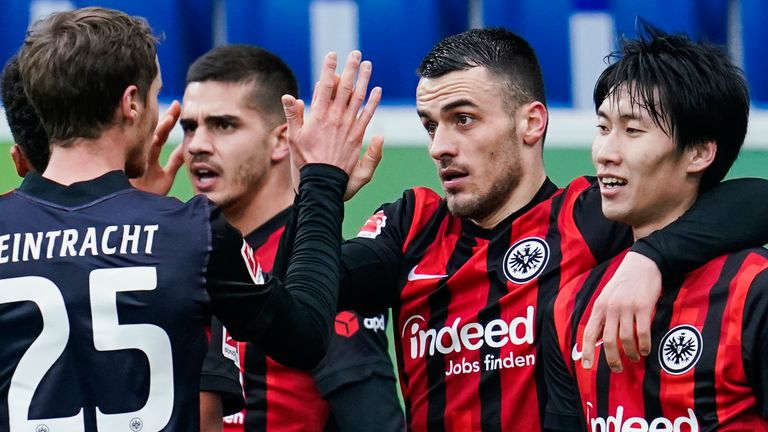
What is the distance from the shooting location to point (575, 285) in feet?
9.81

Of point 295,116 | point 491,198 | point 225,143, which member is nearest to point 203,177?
point 225,143

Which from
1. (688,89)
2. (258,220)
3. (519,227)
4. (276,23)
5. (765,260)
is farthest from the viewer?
(276,23)

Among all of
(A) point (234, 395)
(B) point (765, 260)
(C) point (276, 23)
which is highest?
(C) point (276, 23)

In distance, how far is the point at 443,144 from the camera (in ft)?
10.9

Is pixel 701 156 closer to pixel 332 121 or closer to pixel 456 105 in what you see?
pixel 456 105

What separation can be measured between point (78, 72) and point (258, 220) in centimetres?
172

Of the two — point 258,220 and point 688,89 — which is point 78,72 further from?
point 258,220

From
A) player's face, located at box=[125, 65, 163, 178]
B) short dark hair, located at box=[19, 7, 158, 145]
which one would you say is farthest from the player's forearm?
short dark hair, located at box=[19, 7, 158, 145]

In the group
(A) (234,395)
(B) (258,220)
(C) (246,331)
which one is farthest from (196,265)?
(B) (258,220)

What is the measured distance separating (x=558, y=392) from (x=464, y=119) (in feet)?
2.77

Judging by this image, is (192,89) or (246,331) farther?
(192,89)

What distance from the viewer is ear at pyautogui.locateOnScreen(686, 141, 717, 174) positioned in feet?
9.34

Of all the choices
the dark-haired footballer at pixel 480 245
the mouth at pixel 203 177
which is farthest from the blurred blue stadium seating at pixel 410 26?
the dark-haired footballer at pixel 480 245

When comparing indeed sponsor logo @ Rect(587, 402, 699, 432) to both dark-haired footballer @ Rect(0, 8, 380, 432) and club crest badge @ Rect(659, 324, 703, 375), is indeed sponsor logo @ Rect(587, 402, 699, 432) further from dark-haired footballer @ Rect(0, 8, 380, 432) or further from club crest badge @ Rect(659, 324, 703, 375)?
dark-haired footballer @ Rect(0, 8, 380, 432)
